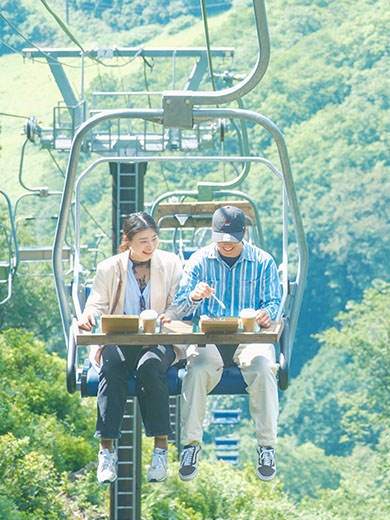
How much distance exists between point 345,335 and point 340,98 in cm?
3050

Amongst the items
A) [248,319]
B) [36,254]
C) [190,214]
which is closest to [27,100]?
[36,254]

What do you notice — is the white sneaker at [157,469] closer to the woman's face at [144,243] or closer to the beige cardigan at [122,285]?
the beige cardigan at [122,285]

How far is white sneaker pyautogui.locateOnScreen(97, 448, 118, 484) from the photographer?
4.93 meters

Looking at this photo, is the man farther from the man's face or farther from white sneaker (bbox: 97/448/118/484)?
white sneaker (bbox: 97/448/118/484)

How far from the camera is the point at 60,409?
15.4m

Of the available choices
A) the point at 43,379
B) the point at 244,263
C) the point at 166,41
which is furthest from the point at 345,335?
the point at 166,41

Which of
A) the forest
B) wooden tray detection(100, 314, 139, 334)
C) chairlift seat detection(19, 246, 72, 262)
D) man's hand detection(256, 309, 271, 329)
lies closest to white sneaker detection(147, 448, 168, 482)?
wooden tray detection(100, 314, 139, 334)

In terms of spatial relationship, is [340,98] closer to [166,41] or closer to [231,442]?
[166,41]

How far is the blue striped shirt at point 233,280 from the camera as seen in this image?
206 inches

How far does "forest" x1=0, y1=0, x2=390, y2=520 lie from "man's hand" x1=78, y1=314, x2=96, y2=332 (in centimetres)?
523

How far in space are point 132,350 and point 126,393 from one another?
18 cm


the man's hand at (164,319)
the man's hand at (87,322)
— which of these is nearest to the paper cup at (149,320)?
the man's hand at (164,319)

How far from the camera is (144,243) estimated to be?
5152mm

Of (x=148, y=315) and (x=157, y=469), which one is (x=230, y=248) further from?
(x=157, y=469)
